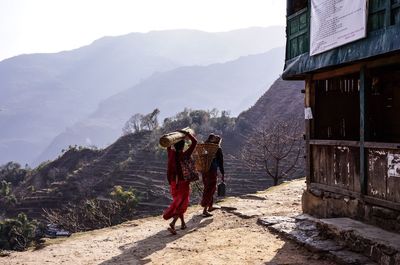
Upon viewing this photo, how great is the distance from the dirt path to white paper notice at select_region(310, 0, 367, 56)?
3471 mm

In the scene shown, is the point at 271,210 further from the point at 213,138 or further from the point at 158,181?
the point at 158,181

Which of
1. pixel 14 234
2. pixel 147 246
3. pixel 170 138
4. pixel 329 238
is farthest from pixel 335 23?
pixel 14 234

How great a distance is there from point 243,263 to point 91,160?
62.3 metres

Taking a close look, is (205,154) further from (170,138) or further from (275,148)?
(275,148)

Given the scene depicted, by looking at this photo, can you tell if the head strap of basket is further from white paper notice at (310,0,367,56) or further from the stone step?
white paper notice at (310,0,367,56)

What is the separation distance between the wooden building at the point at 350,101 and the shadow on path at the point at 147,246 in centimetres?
243

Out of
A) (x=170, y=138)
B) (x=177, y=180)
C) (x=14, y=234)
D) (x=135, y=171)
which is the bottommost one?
(x=14, y=234)

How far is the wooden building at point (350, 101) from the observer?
6613mm

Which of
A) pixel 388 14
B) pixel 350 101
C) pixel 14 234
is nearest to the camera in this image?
pixel 388 14

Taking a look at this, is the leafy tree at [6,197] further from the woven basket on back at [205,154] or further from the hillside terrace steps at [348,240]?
the hillside terrace steps at [348,240]

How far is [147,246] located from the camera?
7.70m

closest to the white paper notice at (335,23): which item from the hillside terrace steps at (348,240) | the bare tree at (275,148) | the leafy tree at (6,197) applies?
the hillside terrace steps at (348,240)

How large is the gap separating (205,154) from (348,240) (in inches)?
163

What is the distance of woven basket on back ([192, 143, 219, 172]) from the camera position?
9.87 meters
